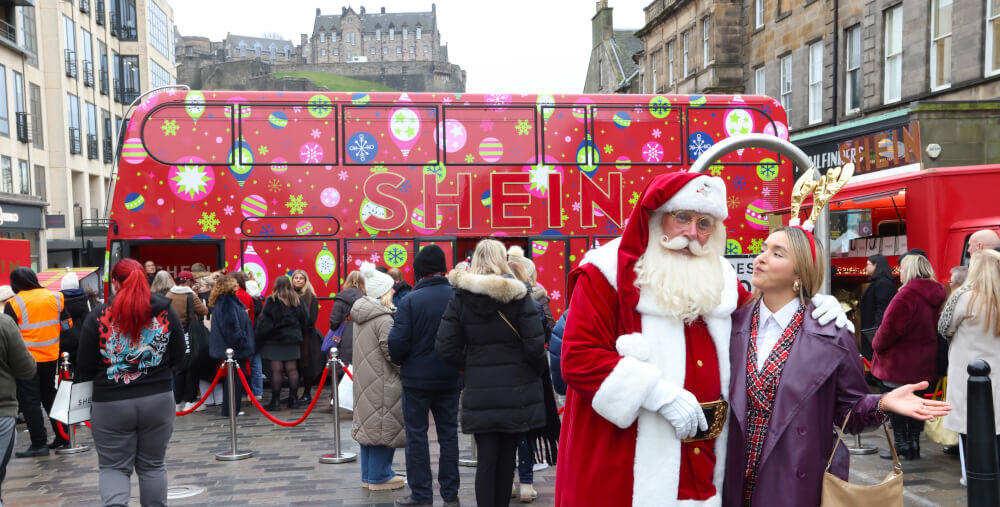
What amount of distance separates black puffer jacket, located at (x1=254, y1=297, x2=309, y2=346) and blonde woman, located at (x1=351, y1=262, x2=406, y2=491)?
360 cm

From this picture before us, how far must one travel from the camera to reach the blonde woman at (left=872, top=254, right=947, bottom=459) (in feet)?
22.8

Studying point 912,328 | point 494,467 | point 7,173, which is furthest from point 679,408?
point 7,173

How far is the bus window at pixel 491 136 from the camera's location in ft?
38.4

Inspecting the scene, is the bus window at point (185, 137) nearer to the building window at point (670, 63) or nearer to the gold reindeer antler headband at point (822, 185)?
the gold reindeer antler headband at point (822, 185)

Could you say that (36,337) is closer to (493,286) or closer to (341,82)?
(493,286)

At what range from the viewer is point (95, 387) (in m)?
4.88

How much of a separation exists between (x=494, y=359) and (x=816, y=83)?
2035 cm

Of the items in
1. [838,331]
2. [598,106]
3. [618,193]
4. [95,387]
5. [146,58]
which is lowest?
[95,387]

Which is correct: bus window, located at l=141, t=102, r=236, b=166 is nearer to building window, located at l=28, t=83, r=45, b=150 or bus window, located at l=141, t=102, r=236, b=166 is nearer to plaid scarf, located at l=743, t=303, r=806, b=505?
plaid scarf, located at l=743, t=303, r=806, b=505

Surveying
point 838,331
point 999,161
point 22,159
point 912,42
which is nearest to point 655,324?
point 838,331

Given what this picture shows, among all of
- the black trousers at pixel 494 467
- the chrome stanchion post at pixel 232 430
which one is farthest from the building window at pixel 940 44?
the chrome stanchion post at pixel 232 430

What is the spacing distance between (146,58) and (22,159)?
16268 mm

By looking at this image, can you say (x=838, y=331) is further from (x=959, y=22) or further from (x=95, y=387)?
(x=959, y=22)

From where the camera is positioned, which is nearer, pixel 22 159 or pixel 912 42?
pixel 912 42
